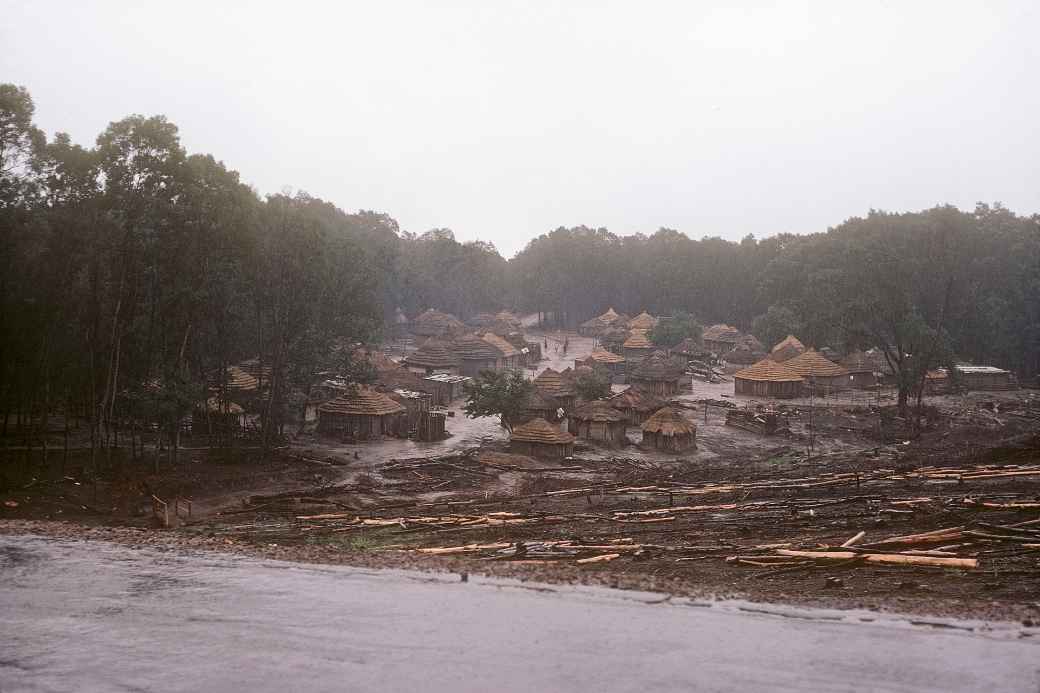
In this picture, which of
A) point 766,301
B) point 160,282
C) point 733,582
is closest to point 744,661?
point 733,582

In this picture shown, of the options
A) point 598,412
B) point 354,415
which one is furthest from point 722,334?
point 354,415

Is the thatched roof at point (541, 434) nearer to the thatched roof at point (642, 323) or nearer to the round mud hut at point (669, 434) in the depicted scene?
the round mud hut at point (669, 434)

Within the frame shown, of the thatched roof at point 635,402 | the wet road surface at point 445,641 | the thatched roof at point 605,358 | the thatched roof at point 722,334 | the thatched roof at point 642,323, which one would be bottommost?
the wet road surface at point 445,641

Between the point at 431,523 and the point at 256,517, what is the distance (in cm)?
553

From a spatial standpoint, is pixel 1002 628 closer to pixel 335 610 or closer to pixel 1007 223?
pixel 335 610

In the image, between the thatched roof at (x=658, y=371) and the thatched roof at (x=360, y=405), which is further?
the thatched roof at (x=658, y=371)

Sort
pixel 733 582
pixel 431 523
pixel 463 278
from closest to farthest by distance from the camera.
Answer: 1. pixel 733 582
2. pixel 431 523
3. pixel 463 278

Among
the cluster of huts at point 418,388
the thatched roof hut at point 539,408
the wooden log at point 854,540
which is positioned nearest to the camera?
the wooden log at point 854,540

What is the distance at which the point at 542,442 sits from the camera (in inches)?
1226

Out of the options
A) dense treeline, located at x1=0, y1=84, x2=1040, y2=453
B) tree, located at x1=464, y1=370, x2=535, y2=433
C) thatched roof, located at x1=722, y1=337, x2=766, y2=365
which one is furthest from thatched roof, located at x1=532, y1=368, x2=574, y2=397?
thatched roof, located at x1=722, y1=337, x2=766, y2=365

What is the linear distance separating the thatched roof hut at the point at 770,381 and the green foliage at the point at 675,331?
16565 millimetres

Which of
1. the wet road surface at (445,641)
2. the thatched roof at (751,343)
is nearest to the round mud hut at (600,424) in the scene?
the wet road surface at (445,641)

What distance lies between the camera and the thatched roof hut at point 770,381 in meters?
49.1

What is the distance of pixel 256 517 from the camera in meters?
20.8
